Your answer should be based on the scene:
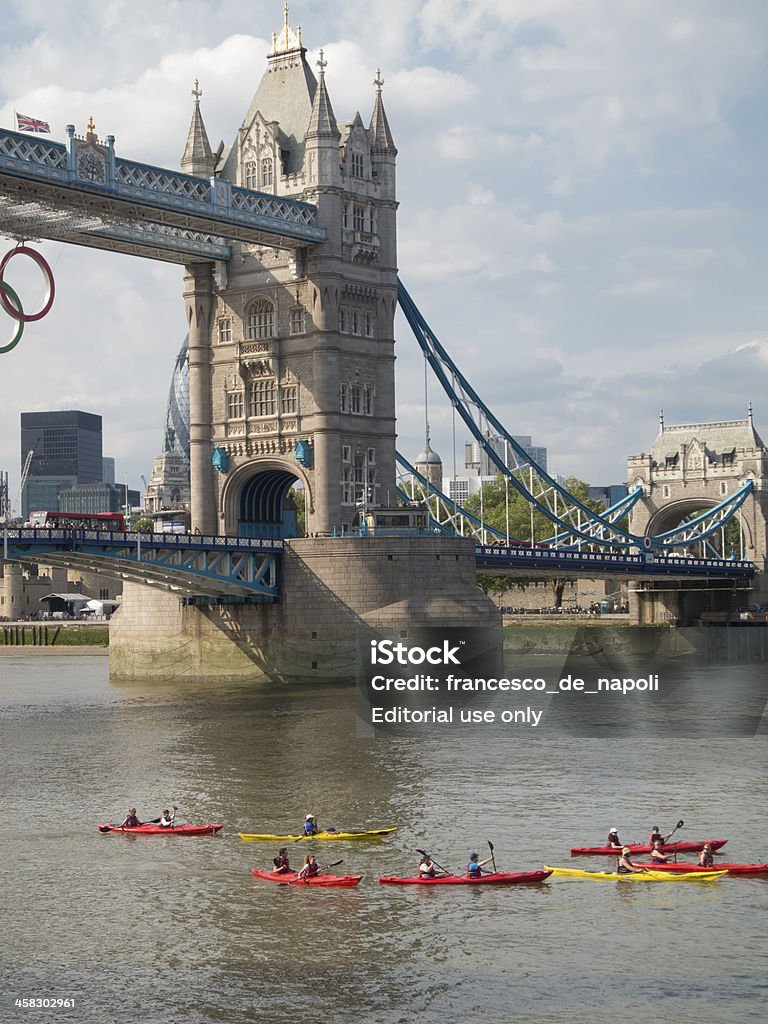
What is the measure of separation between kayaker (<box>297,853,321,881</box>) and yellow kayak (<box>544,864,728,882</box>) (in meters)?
6.05

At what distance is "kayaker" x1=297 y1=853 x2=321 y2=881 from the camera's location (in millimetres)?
38531

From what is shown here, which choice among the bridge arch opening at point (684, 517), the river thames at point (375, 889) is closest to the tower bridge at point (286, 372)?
the river thames at point (375, 889)

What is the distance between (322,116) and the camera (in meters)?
93.2

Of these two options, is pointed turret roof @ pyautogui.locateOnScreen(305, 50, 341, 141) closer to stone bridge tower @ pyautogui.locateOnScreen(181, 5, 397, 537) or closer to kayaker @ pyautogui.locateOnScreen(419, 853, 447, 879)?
stone bridge tower @ pyautogui.locateOnScreen(181, 5, 397, 537)

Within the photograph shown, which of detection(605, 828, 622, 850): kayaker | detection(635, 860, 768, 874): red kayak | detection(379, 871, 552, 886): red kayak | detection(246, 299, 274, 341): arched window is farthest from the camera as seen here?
detection(246, 299, 274, 341): arched window

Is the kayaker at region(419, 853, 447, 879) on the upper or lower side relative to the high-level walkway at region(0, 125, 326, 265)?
lower

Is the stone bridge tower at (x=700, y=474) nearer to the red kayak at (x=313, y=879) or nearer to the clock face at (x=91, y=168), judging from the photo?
the clock face at (x=91, y=168)

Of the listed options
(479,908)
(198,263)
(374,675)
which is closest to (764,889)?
(479,908)

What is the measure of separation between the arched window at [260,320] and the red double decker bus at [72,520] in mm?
14537

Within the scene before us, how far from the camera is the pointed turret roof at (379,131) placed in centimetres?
9719

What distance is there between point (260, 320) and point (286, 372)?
3.96 m

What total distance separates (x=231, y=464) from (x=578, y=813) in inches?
2173

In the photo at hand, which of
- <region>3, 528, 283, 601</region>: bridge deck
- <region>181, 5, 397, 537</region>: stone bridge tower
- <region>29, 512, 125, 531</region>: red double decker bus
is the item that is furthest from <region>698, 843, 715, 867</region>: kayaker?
Answer: <region>181, 5, 397, 537</region>: stone bridge tower

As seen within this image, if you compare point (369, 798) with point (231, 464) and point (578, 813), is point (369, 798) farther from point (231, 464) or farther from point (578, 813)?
point (231, 464)
